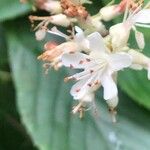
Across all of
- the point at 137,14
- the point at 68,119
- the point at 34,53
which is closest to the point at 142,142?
the point at 68,119

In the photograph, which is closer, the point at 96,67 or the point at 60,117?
the point at 96,67

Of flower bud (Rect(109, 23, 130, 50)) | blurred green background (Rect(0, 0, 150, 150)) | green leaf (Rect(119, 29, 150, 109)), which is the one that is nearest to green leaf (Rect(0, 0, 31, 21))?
blurred green background (Rect(0, 0, 150, 150))

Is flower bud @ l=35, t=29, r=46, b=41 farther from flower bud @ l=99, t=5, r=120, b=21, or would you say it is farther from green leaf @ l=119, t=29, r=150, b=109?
green leaf @ l=119, t=29, r=150, b=109

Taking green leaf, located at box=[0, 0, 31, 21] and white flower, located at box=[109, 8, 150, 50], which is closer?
white flower, located at box=[109, 8, 150, 50]

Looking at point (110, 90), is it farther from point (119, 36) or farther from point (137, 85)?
point (137, 85)

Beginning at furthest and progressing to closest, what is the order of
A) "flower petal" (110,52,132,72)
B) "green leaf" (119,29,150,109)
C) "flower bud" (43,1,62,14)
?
"green leaf" (119,29,150,109) < "flower bud" (43,1,62,14) < "flower petal" (110,52,132,72)

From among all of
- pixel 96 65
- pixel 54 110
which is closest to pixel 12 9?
pixel 54 110

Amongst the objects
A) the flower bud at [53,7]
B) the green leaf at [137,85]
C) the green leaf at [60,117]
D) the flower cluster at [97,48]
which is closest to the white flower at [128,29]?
the flower cluster at [97,48]
